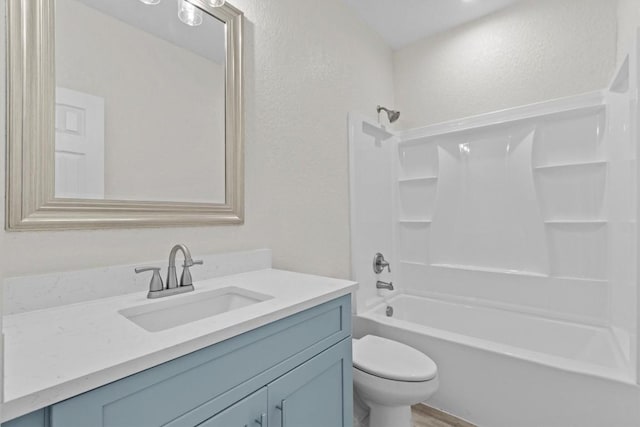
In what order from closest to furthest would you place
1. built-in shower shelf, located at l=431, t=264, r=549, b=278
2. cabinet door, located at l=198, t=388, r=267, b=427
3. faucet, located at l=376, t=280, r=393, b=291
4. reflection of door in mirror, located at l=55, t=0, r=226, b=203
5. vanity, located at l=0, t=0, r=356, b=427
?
1. vanity, located at l=0, t=0, r=356, b=427
2. cabinet door, located at l=198, t=388, r=267, b=427
3. reflection of door in mirror, located at l=55, t=0, r=226, b=203
4. built-in shower shelf, located at l=431, t=264, r=549, b=278
5. faucet, located at l=376, t=280, r=393, b=291

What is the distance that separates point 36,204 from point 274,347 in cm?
83

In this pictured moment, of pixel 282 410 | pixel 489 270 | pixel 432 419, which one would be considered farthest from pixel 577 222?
pixel 282 410

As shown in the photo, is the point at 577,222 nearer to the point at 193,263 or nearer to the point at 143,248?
the point at 193,263

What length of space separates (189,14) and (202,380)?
1.39 meters

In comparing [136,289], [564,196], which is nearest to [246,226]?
[136,289]

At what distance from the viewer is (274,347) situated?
3.12 feet

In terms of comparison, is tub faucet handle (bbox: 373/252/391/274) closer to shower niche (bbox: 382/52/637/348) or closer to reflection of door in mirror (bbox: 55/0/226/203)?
shower niche (bbox: 382/52/637/348)

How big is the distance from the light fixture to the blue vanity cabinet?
127cm

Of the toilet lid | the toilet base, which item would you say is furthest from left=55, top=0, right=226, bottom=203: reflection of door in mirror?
the toilet base

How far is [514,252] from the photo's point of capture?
2.33 m

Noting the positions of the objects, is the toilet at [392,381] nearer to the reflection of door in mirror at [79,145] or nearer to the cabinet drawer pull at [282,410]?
the cabinet drawer pull at [282,410]

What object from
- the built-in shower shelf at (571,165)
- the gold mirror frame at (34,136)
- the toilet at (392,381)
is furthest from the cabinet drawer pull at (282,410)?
the built-in shower shelf at (571,165)

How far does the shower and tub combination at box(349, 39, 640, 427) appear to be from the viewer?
1577mm

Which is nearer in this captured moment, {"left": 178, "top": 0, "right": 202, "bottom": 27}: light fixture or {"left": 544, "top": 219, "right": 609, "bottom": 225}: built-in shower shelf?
{"left": 178, "top": 0, "right": 202, "bottom": 27}: light fixture
